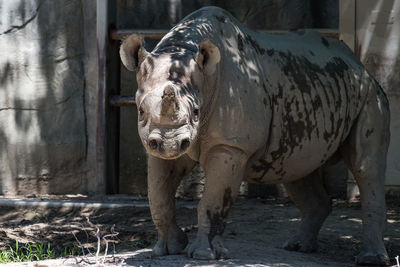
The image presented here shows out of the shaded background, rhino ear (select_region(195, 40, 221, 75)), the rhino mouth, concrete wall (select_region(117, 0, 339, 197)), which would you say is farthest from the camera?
concrete wall (select_region(117, 0, 339, 197))

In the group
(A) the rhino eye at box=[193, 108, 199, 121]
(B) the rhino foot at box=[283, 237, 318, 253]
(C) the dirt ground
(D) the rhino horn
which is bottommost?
(C) the dirt ground

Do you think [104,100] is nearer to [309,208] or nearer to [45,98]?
[45,98]

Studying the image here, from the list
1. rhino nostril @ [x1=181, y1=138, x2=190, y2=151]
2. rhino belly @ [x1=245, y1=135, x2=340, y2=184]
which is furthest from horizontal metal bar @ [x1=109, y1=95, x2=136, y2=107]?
rhino nostril @ [x1=181, y1=138, x2=190, y2=151]

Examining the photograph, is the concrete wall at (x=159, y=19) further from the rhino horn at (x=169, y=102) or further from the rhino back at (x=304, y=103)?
the rhino horn at (x=169, y=102)

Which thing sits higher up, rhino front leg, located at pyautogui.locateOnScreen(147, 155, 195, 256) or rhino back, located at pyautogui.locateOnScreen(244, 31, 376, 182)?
→ rhino back, located at pyautogui.locateOnScreen(244, 31, 376, 182)

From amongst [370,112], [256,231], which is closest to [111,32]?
[256,231]

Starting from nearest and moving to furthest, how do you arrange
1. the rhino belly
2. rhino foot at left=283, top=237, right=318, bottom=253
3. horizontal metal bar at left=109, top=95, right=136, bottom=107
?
the rhino belly
rhino foot at left=283, top=237, right=318, bottom=253
horizontal metal bar at left=109, top=95, right=136, bottom=107

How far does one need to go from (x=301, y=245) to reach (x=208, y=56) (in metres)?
2.26

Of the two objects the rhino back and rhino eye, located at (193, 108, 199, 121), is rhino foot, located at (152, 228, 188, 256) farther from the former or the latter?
rhino eye, located at (193, 108, 199, 121)

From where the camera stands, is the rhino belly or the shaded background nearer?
the rhino belly

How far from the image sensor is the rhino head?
5.07 meters

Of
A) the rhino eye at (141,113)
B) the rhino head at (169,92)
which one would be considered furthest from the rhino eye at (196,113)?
the rhino eye at (141,113)

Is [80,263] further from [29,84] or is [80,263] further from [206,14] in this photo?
Result: [29,84]

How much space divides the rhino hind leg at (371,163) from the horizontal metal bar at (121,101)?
3.50 m
